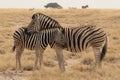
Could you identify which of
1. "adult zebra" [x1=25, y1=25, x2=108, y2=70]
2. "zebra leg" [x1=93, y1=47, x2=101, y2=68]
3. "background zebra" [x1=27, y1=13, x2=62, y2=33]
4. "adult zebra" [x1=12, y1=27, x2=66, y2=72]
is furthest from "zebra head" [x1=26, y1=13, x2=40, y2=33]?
"zebra leg" [x1=93, y1=47, x2=101, y2=68]

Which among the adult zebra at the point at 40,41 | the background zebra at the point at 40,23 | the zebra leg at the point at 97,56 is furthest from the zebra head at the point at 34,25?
the zebra leg at the point at 97,56

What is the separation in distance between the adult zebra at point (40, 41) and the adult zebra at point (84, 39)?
229 mm

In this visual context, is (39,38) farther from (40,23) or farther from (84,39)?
(84,39)

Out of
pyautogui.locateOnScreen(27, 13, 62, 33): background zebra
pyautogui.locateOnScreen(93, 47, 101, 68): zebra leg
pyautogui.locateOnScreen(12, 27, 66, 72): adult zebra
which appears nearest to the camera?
pyautogui.locateOnScreen(12, 27, 66, 72): adult zebra

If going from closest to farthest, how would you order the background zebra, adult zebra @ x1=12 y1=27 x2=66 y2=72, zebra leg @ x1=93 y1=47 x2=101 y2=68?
1. adult zebra @ x1=12 y1=27 x2=66 y2=72
2. zebra leg @ x1=93 y1=47 x2=101 y2=68
3. the background zebra

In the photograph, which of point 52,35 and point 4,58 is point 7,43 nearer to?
point 4,58

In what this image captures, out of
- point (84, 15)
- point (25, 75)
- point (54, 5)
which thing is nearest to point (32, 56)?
point (25, 75)

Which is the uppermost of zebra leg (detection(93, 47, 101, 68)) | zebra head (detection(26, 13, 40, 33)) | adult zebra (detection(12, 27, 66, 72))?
zebra head (detection(26, 13, 40, 33))

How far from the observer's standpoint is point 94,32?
12.0m

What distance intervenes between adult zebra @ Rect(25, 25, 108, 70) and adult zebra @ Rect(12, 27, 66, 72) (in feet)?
0.75

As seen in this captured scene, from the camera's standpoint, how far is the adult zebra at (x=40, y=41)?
11680mm

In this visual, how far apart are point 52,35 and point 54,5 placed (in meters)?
60.0

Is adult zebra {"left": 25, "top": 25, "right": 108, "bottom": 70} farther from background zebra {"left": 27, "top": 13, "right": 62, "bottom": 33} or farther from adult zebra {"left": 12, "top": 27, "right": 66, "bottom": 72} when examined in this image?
background zebra {"left": 27, "top": 13, "right": 62, "bottom": 33}

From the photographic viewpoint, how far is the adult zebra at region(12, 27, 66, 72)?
11.7 meters
